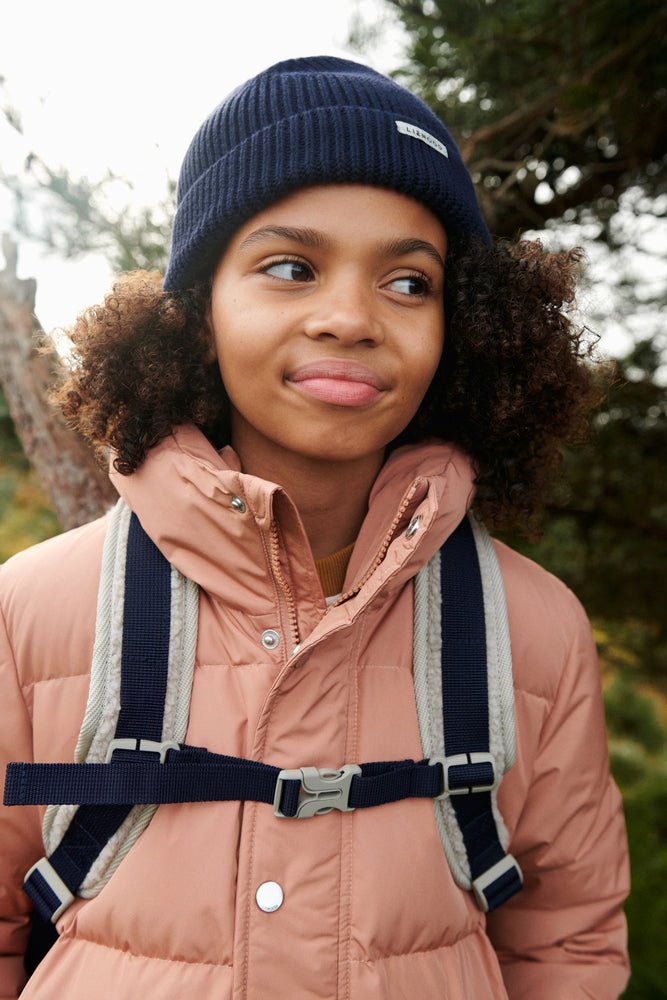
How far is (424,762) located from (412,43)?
1.97m

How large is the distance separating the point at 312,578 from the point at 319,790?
37 cm

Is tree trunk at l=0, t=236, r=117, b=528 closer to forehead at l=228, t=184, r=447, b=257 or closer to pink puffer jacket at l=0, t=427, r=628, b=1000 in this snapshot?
pink puffer jacket at l=0, t=427, r=628, b=1000

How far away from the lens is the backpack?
1346 mm

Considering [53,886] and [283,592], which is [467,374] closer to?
[283,592]

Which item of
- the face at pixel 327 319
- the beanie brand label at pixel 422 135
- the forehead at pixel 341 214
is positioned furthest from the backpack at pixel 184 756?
the beanie brand label at pixel 422 135

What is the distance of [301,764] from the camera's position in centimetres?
140

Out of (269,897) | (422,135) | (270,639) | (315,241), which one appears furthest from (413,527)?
(422,135)

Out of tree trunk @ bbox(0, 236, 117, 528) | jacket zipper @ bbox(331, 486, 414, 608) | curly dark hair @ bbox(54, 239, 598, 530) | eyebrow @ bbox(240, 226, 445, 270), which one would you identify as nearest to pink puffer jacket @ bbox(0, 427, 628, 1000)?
jacket zipper @ bbox(331, 486, 414, 608)

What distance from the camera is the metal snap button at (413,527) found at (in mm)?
1504

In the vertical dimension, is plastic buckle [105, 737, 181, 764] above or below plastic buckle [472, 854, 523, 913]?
above

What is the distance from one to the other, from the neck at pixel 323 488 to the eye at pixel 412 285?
0.37 m

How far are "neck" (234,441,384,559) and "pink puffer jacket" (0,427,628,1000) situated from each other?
70mm

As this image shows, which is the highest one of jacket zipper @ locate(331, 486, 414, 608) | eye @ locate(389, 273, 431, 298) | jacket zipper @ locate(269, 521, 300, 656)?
eye @ locate(389, 273, 431, 298)

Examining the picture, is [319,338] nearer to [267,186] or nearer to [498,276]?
[267,186]
